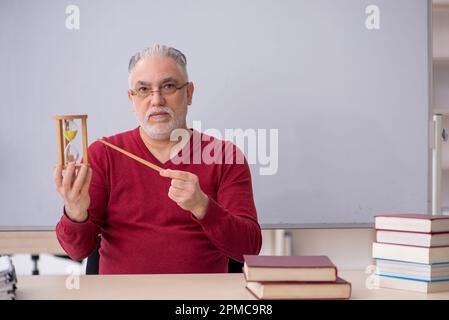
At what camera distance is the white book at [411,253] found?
126 centimetres

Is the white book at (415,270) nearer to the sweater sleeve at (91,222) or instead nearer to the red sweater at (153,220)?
the red sweater at (153,220)

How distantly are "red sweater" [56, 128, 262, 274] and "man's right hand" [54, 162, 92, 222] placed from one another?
127mm

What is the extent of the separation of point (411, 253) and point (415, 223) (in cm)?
6

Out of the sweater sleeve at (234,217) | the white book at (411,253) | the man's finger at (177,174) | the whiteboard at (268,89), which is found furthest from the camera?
the whiteboard at (268,89)

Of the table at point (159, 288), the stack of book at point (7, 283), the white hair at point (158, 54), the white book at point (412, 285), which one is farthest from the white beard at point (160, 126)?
the white book at point (412, 285)

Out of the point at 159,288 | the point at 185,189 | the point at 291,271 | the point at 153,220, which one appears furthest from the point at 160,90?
the point at 291,271

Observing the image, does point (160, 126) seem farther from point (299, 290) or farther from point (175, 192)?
point (299, 290)

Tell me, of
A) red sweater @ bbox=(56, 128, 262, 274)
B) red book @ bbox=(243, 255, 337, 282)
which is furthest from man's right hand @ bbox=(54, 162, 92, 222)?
red book @ bbox=(243, 255, 337, 282)

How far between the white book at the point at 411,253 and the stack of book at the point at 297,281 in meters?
0.18

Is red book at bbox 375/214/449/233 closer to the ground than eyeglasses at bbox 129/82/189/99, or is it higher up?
closer to the ground

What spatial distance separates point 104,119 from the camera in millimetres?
2555

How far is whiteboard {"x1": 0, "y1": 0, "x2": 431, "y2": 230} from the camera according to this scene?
2.57m

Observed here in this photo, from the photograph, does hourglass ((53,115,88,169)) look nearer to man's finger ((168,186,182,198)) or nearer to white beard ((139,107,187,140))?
man's finger ((168,186,182,198))
